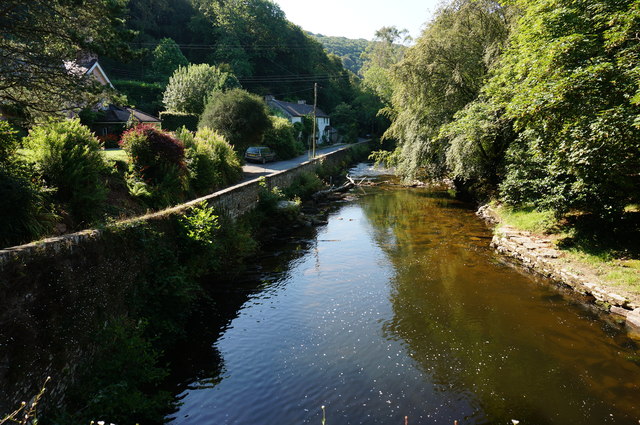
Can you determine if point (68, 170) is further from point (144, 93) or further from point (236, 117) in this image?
point (144, 93)

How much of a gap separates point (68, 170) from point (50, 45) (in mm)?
3007

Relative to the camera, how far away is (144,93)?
48812mm

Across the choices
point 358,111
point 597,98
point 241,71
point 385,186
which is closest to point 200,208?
point 597,98

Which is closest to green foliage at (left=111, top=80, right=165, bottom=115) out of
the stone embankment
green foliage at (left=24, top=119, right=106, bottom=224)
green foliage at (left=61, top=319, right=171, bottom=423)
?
green foliage at (left=24, top=119, right=106, bottom=224)

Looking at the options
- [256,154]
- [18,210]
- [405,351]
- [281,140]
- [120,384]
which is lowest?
[405,351]

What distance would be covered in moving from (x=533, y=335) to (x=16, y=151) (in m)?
13.5

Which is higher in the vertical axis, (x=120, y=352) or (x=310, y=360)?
(x=120, y=352)

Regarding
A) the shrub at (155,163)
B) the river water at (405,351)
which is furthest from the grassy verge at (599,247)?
the shrub at (155,163)

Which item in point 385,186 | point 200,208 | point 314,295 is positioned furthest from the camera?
point 385,186

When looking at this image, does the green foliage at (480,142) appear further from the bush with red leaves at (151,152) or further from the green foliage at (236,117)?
the green foliage at (236,117)

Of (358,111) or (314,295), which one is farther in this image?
(358,111)

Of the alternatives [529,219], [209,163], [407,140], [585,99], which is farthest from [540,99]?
[407,140]

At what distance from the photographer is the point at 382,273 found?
13.1 m

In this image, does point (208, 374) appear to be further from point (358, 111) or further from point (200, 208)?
point (358, 111)
